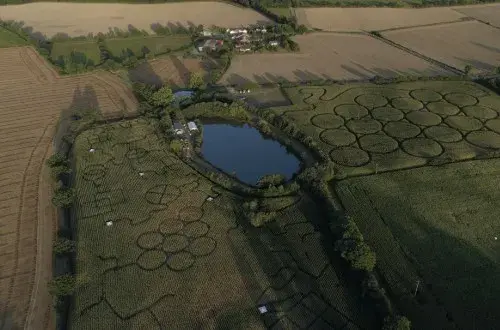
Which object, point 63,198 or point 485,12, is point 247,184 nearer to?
point 63,198

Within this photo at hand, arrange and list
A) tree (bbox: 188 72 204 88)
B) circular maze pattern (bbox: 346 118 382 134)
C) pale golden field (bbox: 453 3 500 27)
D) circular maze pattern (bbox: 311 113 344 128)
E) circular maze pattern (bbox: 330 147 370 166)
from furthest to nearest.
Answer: pale golden field (bbox: 453 3 500 27) → tree (bbox: 188 72 204 88) → circular maze pattern (bbox: 311 113 344 128) → circular maze pattern (bbox: 346 118 382 134) → circular maze pattern (bbox: 330 147 370 166)

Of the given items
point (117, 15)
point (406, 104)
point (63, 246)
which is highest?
point (117, 15)

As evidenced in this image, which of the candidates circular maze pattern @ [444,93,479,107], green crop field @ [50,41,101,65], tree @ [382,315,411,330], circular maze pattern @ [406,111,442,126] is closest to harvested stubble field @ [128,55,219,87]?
green crop field @ [50,41,101,65]

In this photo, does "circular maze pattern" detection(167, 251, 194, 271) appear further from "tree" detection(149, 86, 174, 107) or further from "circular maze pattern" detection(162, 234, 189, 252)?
"tree" detection(149, 86, 174, 107)

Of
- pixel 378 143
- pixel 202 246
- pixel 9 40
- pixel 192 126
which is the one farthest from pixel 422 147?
pixel 9 40

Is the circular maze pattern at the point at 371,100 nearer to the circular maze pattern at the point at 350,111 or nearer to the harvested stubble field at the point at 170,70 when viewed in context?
the circular maze pattern at the point at 350,111

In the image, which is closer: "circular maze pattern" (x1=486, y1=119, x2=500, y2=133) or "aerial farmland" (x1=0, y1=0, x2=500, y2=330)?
"aerial farmland" (x1=0, y1=0, x2=500, y2=330)
